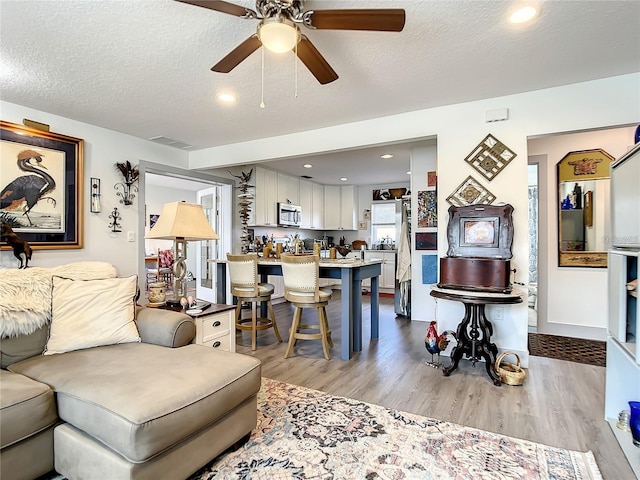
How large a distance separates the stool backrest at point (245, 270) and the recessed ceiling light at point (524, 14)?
2.91 metres

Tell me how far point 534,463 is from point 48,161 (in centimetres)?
463

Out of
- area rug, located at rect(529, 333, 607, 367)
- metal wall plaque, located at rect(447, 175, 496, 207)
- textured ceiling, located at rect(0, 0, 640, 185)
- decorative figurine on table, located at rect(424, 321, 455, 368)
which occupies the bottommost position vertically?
area rug, located at rect(529, 333, 607, 367)

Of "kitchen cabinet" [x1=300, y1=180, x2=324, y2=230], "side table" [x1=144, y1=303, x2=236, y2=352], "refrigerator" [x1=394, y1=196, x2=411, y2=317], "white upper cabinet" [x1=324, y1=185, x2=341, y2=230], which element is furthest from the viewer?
"white upper cabinet" [x1=324, y1=185, x2=341, y2=230]

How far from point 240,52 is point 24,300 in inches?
75.9

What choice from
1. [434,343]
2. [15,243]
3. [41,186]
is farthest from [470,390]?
[41,186]

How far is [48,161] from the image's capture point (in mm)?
3438

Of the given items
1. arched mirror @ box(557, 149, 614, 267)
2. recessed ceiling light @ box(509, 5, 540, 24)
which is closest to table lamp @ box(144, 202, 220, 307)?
recessed ceiling light @ box(509, 5, 540, 24)

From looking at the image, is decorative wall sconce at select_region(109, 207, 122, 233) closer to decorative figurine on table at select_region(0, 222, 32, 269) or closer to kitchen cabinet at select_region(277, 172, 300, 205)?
decorative figurine on table at select_region(0, 222, 32, 269)

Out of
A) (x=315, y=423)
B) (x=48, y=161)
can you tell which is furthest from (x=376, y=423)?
(x=48, y=161)

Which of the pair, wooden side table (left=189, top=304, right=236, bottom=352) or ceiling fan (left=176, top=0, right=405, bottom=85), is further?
wooden side table (left=189, top=304, right=236, bottom=352)

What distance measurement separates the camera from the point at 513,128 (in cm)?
304

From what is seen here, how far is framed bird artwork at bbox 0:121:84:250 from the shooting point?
319 cm

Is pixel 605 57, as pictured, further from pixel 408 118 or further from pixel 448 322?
pixel 448 322

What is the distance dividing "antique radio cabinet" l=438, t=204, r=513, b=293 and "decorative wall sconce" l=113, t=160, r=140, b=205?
369 cm
